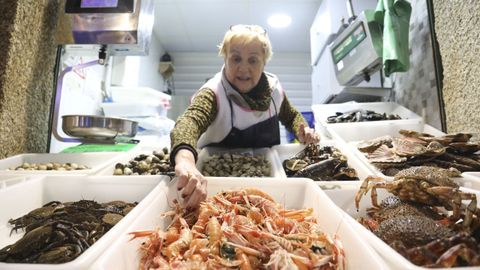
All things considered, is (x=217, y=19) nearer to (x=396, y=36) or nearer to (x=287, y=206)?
(x=396, y=36)

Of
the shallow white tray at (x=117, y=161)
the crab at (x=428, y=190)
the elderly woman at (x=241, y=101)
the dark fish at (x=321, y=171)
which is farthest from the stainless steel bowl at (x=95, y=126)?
the crab at (x=428, y=190)

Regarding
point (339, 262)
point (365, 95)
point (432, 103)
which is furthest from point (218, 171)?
point (365, 95)

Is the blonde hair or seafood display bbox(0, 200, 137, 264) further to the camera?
the blonde hair

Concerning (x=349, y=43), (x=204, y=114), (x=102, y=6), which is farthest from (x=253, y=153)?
(x=349, y=43)

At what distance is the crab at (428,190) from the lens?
2.58ft

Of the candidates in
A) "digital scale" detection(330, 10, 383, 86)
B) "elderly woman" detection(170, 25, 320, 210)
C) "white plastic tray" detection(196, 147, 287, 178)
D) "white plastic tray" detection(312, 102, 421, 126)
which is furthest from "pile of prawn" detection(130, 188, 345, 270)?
"digital scale" detection(330, 10, 383, 86)

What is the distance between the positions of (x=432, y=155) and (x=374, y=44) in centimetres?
141

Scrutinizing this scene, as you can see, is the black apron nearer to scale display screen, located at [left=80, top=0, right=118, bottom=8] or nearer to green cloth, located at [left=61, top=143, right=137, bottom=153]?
green cloth, located at [left=61, top=143, right=137, bottom=153]

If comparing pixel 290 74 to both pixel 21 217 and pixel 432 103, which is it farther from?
pixel 21 217

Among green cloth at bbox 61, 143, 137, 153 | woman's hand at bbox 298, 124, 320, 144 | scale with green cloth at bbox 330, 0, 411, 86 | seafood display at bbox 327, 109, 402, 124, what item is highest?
scale with green cloth at bbox 330, 0, 411, 86

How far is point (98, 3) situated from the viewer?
199 centimetres

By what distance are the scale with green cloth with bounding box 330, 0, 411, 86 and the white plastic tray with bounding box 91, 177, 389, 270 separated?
1.57 metres

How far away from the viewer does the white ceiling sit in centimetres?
436

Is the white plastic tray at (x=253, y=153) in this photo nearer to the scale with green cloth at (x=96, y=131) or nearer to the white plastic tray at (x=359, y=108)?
the scale with green cloth at (x=96, y=131)
